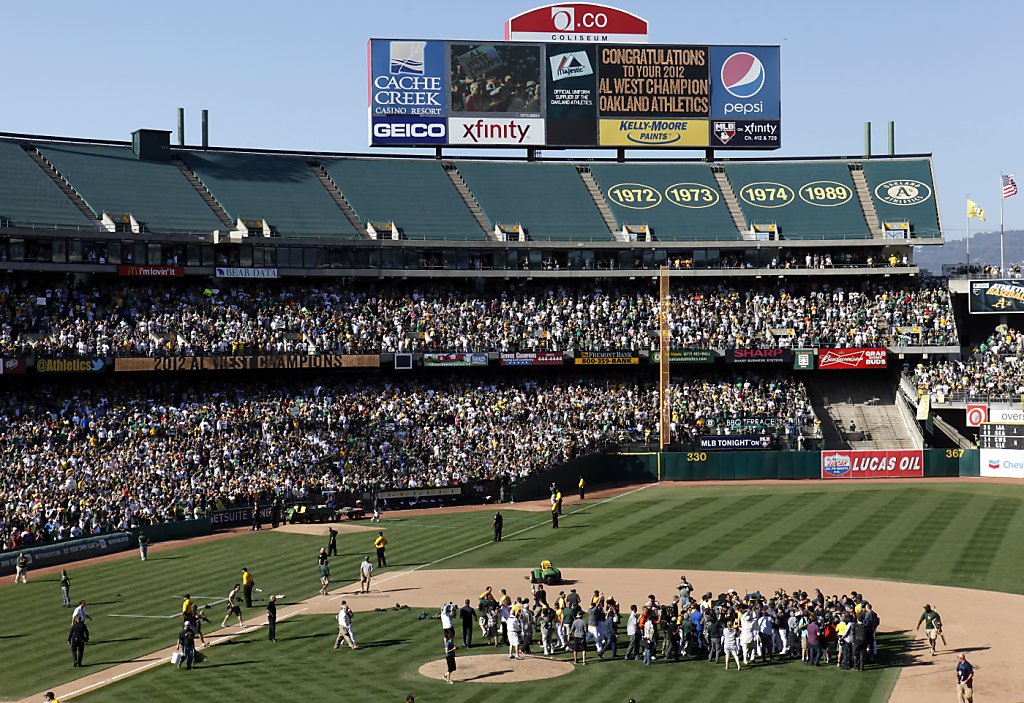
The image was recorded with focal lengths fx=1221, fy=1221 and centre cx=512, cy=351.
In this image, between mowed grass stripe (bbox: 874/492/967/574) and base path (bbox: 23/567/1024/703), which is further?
mowed grass stripe (bbox: 874/492/967/574)

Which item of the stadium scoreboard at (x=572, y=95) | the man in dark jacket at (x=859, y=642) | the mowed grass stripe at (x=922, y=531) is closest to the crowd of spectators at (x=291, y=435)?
the mowed grass stripe at (x=922, y=531)

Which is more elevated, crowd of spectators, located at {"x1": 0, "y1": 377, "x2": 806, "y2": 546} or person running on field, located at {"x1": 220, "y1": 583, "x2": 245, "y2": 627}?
crowd of spectators, located at {"x1": 0, "y1": 377, "x2": 806, "y2": 546}

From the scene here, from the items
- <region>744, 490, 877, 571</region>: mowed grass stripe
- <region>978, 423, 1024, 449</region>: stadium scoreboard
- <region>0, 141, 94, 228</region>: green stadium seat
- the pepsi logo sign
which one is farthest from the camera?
the pepsi logo sign

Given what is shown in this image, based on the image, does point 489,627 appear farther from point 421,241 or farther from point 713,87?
point 713,87

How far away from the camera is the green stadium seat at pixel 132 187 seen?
240 ft

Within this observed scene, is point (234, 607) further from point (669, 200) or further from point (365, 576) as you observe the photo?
point (669, 200)

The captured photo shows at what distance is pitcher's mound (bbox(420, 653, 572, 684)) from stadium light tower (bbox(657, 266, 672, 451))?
126 feet

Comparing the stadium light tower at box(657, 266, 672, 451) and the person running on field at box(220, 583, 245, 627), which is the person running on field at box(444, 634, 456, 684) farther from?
the stadium light tower at box(657, 266, 672, 451)

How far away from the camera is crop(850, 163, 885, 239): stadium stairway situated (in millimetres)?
83625

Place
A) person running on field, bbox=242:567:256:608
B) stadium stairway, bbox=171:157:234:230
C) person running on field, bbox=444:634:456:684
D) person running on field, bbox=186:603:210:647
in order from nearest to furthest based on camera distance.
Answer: person running on field, bbox=444:634:456:684, person running on field, bbox=186:603:210:647, person running on field, bbox=242:567:256:608, stadium stairway, bbox=171:157:234:230

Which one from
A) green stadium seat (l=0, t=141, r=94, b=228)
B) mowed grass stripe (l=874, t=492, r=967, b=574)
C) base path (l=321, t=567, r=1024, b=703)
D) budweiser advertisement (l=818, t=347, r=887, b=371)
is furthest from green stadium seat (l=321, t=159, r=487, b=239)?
base path (l=321, t=567, r=1024, b=703)

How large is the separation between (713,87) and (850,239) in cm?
1497

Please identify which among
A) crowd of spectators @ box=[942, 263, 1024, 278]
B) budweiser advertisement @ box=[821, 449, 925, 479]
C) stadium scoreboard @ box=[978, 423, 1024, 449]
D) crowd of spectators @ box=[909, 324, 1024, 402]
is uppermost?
crowd of spectators @ box=[942, 263, 1024, 278]

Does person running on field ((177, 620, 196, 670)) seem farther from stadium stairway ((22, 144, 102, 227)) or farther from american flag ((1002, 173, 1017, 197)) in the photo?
american flag ((1002, 173, 1017, 197))
